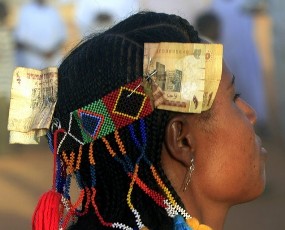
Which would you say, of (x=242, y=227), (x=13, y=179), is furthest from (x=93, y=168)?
(x=13, y=179)

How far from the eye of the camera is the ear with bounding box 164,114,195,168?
2.18m

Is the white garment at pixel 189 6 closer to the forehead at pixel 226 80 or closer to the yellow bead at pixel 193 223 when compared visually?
the forehead at pixel 226 80

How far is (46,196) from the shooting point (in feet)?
7.68

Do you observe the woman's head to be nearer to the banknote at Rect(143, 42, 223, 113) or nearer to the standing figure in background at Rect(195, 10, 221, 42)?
the banknote at Rect(143, 42, 223, 113)

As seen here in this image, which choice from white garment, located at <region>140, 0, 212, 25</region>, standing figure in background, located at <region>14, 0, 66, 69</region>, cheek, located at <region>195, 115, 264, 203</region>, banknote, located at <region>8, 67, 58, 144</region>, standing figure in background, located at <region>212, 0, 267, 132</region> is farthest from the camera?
standing figure in background, located at <region>212, 0, 267, 132</region>

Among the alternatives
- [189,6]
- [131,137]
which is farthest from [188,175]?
[189,6]

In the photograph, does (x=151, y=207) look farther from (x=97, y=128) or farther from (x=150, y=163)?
(x=97, y=128)

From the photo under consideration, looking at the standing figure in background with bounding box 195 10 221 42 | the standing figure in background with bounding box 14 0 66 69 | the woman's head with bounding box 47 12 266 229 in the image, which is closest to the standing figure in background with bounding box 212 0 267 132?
the standing figure in background with bounding box 195 10 221 42

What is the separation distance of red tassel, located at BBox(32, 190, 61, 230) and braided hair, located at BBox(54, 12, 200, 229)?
0.08 meters

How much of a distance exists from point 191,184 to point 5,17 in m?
8.08

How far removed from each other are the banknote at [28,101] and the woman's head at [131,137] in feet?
0.21

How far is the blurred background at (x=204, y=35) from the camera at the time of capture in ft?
27.8

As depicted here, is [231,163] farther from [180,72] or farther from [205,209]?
[180,72]

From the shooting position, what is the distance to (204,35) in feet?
26.8
